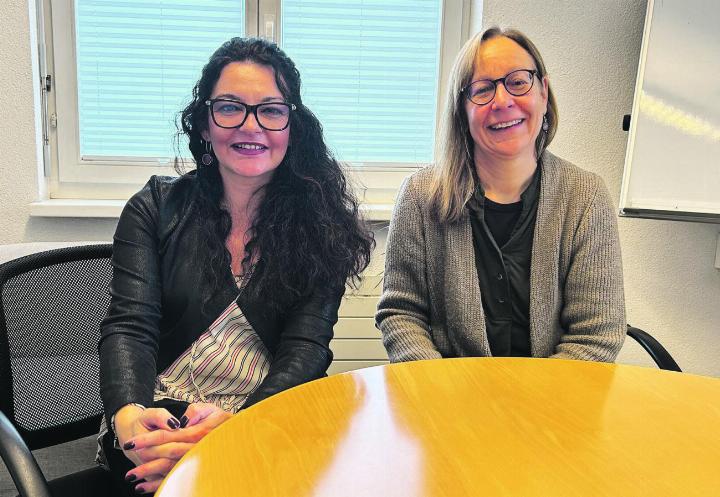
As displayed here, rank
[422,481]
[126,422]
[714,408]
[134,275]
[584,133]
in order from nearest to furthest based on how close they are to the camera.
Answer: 1. [422,481]
2. [714,408]
3. [126,422]
4. [134,275]
5. [584,133]

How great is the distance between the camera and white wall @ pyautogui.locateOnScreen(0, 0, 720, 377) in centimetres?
199

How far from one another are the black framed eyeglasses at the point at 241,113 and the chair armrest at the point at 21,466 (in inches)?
28.0

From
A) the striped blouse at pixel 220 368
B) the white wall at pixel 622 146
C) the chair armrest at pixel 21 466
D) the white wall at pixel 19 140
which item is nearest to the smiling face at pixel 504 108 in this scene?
the striped blouse at pixel 220 368

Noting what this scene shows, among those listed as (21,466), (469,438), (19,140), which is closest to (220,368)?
(21,466)

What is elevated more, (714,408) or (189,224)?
(189,224)

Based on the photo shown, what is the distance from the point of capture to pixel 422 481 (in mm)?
664

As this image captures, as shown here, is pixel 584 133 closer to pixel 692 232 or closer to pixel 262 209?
pixel 692 232

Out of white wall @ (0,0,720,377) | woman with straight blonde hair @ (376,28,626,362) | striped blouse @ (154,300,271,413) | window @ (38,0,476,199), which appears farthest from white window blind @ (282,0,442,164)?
striped blouse @ (154,300,271,413)

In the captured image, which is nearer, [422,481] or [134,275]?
[422,481]

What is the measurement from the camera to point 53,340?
118 centimetres

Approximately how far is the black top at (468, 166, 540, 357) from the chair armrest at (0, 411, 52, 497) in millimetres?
962

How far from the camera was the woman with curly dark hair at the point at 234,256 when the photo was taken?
4.00 ft

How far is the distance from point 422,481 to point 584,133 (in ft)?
6.22

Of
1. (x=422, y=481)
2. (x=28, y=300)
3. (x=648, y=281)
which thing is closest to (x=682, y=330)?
(x=648, y=281)
